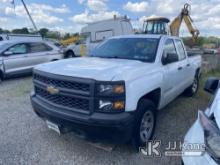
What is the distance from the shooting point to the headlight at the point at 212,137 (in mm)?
1750

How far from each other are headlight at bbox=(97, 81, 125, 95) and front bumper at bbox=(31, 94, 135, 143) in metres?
0.29

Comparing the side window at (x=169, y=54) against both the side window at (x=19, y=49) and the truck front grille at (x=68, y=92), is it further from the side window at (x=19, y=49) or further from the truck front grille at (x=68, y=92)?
the side window at (x=19, y=49)

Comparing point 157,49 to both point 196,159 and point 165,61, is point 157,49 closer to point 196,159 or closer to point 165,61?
point 165,61

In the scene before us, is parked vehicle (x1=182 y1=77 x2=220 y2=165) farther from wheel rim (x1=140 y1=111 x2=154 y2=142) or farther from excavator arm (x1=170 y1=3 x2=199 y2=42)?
excavator arm (x1=170 y1=3 x2=199 y2=42)

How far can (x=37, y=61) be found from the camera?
9.89 m

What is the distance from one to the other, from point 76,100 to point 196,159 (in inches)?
69.0

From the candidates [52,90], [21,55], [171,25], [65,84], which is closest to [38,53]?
[21,55]

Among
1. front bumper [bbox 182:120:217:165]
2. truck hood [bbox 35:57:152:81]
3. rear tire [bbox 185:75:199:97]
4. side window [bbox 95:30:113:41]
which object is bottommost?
rear tire [bbox 185:75:199:97]

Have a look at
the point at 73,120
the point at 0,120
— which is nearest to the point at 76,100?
the point at 73,120

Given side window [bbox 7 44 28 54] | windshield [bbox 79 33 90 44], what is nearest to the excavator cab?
windshield [bbox 79 33 90 44]

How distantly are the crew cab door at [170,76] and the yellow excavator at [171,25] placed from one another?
52.5 feet

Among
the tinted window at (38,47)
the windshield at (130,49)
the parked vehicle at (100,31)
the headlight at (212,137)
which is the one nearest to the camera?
the headlight at (212,137)

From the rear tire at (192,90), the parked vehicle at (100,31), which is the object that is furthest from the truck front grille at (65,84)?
the parked vehicle at (100,31)

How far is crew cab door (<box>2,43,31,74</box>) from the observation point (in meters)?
8.89
